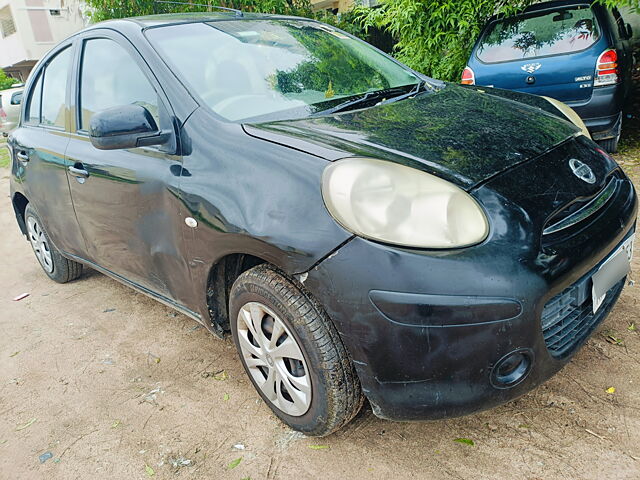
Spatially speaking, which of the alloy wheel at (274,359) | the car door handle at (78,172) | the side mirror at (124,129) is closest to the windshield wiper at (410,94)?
the side mirror at (124,129)

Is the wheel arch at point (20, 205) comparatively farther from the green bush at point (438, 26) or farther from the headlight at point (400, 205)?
the green bush at point (438, 26)

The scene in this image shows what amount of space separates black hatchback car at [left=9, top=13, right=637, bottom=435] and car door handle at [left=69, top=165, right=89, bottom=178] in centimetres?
6

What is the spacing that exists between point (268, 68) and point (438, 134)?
98 centimetres

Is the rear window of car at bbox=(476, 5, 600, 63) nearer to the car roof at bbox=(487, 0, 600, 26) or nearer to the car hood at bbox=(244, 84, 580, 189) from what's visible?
the car roof at bbox=(487, 0, 600, 26)

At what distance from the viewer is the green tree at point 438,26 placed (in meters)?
6.41

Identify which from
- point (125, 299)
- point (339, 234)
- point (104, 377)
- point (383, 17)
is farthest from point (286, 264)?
point (383, 17)

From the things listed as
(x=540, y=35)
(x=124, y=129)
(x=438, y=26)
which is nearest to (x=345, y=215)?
(x=124, y=129)

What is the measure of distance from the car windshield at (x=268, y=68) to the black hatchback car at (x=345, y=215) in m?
0.01

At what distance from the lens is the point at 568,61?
5320mm

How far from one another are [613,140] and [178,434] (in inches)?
205

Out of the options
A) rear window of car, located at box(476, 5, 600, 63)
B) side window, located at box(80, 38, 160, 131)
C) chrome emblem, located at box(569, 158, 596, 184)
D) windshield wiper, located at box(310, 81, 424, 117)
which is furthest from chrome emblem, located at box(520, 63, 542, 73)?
side window, located at box(80, 38, 160, 131)

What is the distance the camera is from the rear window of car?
538 cm

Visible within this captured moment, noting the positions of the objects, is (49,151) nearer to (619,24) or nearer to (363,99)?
(363,99)

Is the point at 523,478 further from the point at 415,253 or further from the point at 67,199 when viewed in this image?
the point at 67,199
